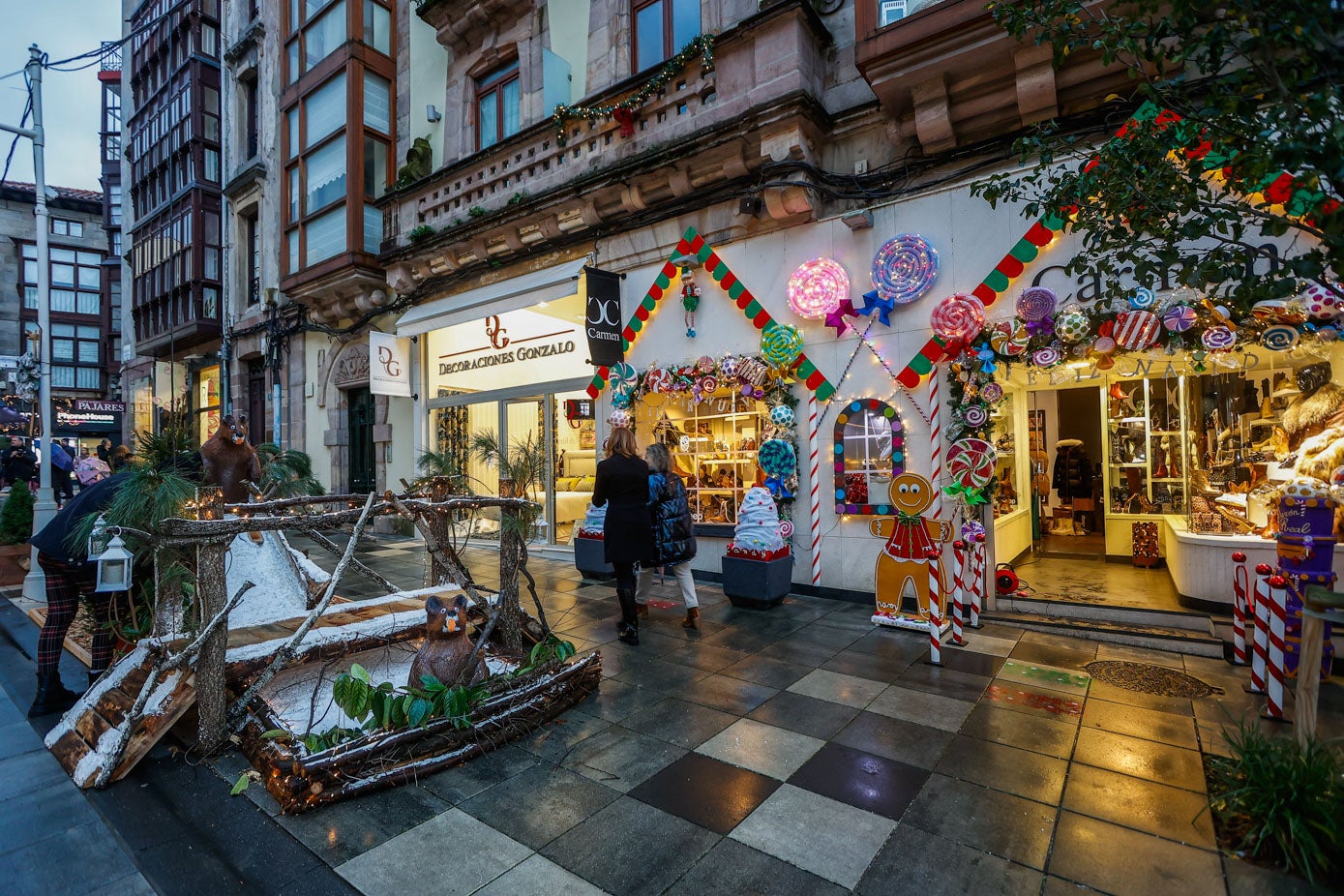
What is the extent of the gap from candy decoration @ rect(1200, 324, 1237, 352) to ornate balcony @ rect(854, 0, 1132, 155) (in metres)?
2.49

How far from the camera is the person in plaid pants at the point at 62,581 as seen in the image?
4.20 meters

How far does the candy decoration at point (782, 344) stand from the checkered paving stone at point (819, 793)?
374 cm

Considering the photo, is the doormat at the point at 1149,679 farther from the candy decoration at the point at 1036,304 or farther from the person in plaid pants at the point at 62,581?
the person in plaid pants at the point at 62,581

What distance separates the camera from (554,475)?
35.2 feet

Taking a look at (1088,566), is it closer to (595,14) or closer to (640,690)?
(640,690)

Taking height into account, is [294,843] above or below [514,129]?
below

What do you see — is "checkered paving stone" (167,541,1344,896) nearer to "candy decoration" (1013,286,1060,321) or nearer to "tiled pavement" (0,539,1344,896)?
"tiled pavement" (0,539,1344,896)

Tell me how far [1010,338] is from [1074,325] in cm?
53

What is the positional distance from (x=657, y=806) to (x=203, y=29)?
2405cm

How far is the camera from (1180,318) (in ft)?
16.8

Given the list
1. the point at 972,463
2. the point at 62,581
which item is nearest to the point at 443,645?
the point at 62,581

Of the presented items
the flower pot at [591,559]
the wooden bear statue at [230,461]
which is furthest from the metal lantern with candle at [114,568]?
the flower pot at [591,559]

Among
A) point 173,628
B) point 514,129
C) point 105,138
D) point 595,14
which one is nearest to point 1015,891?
point 173,628

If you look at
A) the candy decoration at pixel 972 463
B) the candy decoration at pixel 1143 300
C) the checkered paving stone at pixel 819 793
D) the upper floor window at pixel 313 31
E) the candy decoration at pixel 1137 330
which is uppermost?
the upper floor window at pixel 313 31
